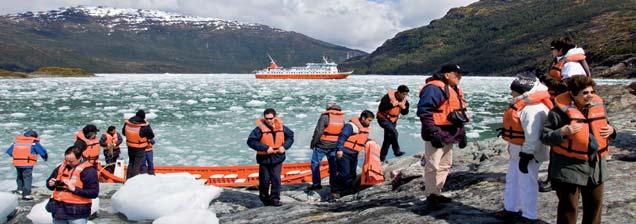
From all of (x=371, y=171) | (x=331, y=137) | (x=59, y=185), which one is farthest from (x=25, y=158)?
(x=371, y=171)

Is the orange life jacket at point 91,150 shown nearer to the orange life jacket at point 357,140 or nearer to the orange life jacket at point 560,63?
the orange life jacket at point 357,140

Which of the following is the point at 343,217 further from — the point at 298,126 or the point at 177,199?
the point at 298,126

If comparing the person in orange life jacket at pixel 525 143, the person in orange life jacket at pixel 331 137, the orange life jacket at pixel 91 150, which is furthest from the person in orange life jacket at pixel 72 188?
the person in orange life jacket at pixel 525 143

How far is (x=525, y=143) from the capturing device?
15.0 ft

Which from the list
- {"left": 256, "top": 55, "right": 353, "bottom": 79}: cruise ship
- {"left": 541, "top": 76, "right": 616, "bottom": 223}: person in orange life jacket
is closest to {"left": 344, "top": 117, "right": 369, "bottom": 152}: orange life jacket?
{"left": 541, "top": 76, "right": 616, "bottom": 223}: person in orange life jacket

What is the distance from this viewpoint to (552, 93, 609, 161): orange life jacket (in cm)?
402

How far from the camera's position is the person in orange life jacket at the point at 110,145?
1188cm

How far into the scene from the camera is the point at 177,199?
24.9 ft

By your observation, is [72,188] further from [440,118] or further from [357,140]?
[357,140]

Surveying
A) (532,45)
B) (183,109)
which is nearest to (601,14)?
(532,45)

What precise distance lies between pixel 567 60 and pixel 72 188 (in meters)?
5.75

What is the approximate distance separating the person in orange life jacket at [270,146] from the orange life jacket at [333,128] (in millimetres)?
1130

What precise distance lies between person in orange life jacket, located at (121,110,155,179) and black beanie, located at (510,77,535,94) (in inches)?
293

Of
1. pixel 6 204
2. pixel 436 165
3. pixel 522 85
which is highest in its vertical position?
pixel 522 85
